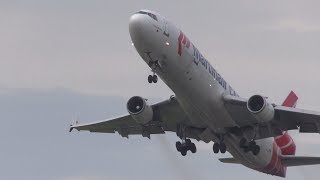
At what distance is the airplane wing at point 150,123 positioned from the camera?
206 ft

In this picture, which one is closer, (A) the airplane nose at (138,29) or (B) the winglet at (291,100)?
(A) the airplane nose at (138,29)

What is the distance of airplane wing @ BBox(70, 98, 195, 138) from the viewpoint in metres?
62.9

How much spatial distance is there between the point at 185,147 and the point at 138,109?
4.29 meters

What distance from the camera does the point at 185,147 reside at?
63656mm

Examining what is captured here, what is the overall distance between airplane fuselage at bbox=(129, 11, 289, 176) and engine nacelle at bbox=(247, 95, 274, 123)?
1887 mm

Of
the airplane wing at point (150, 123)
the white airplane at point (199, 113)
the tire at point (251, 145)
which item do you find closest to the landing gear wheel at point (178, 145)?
the white airplane at point (199, 113)

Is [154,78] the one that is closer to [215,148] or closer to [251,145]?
[215,148]

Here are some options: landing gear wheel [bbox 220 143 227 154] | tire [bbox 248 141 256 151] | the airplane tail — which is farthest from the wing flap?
the airplane tail

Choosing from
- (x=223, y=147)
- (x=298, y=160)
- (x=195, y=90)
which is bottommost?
(x=298, y=160)

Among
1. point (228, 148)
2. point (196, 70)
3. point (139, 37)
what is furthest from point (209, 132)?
point (139, 37)

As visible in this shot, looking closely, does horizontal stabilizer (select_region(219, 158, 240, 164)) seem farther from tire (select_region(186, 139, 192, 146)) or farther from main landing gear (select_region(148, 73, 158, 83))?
main landing gear (select_region(148, 73, 158, 83))

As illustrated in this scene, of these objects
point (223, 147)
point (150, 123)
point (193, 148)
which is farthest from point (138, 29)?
point (223, 147)

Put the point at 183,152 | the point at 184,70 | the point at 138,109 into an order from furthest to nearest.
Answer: the point at 183,152, the point at 138,109, the point at 184,70

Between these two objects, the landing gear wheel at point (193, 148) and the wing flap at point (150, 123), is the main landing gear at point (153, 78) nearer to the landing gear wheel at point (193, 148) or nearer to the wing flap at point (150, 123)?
the wing flap at point (150, 123)
